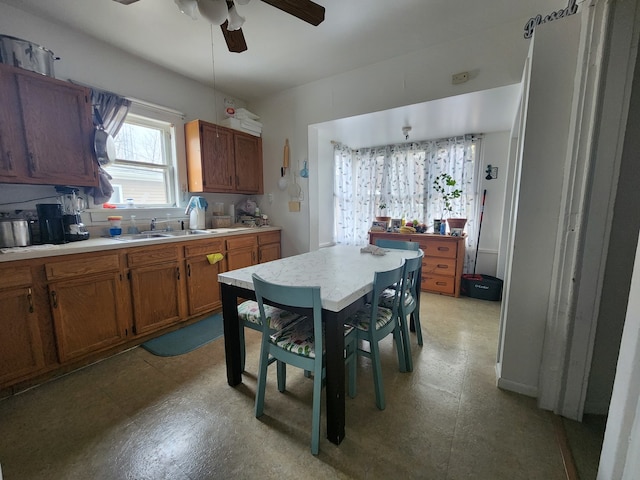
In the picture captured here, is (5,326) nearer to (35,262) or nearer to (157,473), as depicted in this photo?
(35,262)

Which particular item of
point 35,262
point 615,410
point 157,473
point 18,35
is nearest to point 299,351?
point 157,473

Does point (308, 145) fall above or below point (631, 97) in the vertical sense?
above

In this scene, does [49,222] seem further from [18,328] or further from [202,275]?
[202,275]

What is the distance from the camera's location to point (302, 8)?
1518 millimetres

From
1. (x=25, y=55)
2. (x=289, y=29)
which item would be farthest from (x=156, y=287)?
(x=289, y=29)

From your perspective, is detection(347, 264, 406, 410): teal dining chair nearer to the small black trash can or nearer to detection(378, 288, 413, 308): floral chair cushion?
detection(378, 288, 413, 308): floral chair cushion

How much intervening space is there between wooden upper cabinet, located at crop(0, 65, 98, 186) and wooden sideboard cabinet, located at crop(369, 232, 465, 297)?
3.58 metres

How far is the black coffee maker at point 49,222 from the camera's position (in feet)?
6.34

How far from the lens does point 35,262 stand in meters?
1.66

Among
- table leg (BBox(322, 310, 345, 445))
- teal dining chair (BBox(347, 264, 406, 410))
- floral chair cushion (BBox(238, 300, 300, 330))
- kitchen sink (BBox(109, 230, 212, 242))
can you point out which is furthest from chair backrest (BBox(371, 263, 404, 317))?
kitchen sink (BBox(109, 230, 212, 242))

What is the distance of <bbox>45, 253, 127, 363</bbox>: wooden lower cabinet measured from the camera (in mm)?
1773

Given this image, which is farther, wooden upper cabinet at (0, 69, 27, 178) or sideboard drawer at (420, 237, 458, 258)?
sideboard drawer at (420, 237, 458, 258)

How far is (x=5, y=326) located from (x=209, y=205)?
81.1 inches

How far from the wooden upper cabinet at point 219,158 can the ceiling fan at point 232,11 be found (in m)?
1.36
